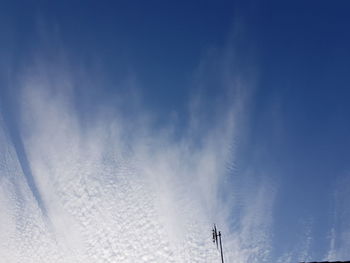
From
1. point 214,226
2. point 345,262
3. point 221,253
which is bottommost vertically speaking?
point 345,262

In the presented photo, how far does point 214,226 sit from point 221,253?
11.5 feet

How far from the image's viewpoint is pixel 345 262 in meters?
34.3

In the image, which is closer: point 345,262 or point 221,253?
point 345,262

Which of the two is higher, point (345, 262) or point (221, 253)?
point (221, 253)

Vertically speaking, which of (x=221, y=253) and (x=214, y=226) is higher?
(x=214, y=226)

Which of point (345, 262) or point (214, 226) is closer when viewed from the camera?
point (345, 262)

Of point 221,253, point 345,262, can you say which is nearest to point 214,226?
point 221,253

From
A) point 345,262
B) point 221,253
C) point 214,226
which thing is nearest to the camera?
point 345,262

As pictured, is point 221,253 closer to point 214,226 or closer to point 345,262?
point 214,226

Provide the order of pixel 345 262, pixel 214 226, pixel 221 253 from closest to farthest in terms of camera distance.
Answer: pixel 345 262
pixel 221 253
pixel 214 226

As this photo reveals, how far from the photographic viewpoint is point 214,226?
42656mm

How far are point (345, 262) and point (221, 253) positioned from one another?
484 inches

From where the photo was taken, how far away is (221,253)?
131ft
